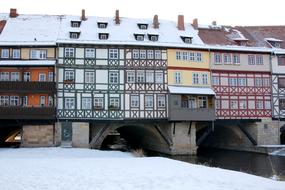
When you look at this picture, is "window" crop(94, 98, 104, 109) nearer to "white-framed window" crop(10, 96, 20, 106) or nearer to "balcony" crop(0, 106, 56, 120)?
"balcony" crop(0, 106, 56, 120)

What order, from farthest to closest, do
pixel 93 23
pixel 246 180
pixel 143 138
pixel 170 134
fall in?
pixel 143 138 < pixel 93 23 < pixel 170 134 < pixel 246 180

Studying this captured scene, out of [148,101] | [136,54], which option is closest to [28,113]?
[148,101]

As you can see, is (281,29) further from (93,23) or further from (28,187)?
(28,187)

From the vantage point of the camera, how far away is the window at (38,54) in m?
30.1

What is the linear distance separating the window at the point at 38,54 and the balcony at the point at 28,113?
420 centimetres

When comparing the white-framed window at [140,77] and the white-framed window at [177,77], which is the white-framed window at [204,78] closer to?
the white-framed window at [177,77]

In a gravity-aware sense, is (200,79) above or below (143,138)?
above

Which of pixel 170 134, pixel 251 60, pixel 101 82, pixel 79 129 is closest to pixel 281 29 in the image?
pixel 251 60

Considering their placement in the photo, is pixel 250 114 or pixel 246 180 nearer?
pixel 246 180

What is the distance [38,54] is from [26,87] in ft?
9.79

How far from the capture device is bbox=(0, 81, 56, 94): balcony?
28558mm

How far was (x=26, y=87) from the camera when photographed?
28766 mm

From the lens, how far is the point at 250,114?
33.6 meters

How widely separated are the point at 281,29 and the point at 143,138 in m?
17.4
